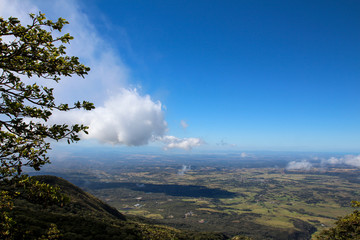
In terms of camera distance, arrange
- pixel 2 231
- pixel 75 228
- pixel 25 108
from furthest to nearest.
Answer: pixel 75 228, pixel 25 108, pixel 2 231

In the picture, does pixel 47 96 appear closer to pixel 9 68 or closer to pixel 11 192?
pixel 9 68

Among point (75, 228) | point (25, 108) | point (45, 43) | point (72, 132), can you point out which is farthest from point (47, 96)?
point (75, 228)

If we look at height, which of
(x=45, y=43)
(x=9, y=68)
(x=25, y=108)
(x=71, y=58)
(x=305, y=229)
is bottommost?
(x=305, y=229)

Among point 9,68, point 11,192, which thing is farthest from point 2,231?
point 9,68

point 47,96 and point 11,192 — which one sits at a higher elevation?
point 47,96

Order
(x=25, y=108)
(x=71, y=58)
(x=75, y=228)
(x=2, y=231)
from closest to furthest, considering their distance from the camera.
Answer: (x=2, y=231) → (x=25, y=108) → (x=71, y=58) → (x=75, y=228)

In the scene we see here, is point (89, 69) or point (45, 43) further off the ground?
point (45, 43)

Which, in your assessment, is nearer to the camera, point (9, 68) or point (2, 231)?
point (2, 231)

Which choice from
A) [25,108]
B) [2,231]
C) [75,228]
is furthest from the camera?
[75,228]

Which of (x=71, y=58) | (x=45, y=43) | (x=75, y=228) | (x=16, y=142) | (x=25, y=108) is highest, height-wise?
(x=45, y=43)

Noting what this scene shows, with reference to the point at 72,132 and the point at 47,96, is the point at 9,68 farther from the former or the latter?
the point at 72,132
